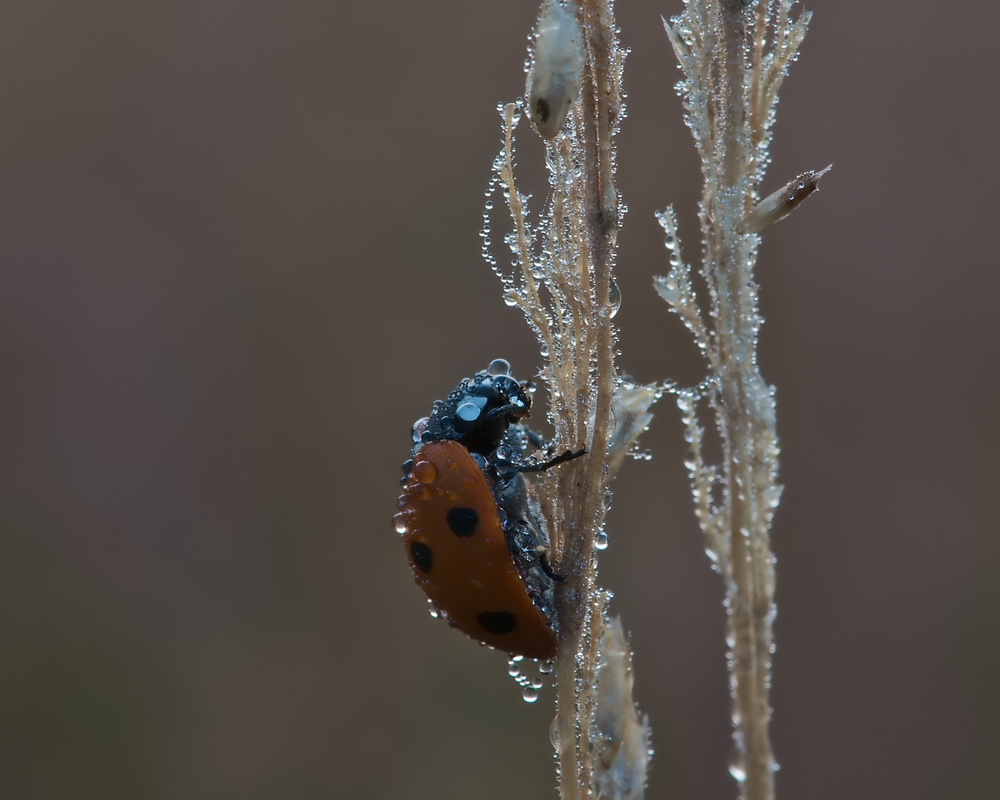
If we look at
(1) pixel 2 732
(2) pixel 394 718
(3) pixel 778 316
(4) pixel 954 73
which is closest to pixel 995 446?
(3) pixel 778 316

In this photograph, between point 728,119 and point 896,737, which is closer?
point 728,119

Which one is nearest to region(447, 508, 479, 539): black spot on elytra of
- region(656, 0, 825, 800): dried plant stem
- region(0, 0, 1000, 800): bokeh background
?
region(656, 0, 825, 800): dried plant stem

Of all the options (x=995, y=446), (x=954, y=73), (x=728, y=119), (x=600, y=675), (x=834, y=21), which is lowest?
(x=600, y=675)

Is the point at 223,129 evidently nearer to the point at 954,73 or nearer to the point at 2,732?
the point at 2,732

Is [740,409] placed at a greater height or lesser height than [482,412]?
lesser

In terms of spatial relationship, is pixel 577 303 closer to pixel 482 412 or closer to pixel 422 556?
pixel 422 556

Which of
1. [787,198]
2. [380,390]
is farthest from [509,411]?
[380,390]
